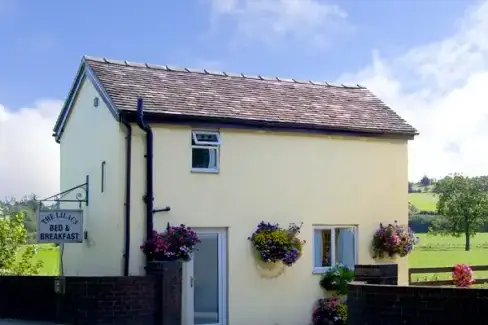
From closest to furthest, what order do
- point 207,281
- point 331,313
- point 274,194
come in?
point 207,281 < point 331,313 < point 274,194

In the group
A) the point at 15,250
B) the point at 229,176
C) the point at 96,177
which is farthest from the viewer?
the point at 15,250

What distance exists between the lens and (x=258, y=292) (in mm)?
17375

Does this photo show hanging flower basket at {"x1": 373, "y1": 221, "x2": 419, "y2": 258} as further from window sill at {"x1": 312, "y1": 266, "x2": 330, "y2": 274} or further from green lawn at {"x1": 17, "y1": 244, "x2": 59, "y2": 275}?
green lawn at {"x1": 17, "y1": 244, "x2": 59, "y2": 275}

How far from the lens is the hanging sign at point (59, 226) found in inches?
653

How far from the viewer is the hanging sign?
16594mm

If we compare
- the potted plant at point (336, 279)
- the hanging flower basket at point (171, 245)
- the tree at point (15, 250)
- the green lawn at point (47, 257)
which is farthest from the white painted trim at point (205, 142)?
the green lawn at point (47, 257)

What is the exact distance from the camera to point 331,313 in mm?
17266

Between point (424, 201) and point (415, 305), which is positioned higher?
point (424, 201)

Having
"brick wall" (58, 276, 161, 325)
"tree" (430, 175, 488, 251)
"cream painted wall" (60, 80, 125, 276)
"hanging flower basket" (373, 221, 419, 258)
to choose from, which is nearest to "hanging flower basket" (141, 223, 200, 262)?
"cream painted wall" (60, 80, 125, 276)

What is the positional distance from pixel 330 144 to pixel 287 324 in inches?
170

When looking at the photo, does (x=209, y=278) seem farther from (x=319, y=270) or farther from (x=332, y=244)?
(x=332, y=244)

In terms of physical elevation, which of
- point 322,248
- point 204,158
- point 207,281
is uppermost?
point 204,158

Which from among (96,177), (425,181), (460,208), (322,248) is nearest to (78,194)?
(96,177)

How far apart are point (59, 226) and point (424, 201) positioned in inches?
2811
